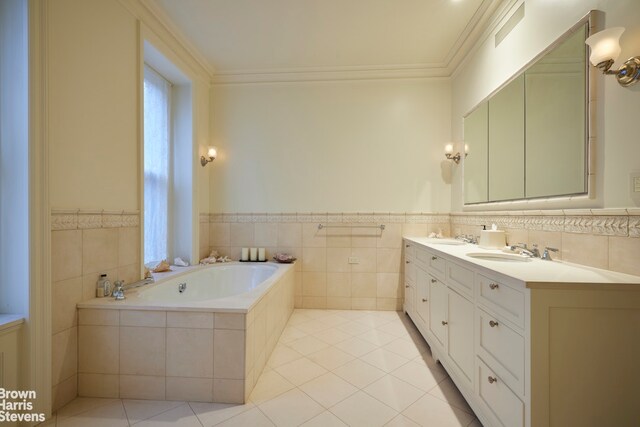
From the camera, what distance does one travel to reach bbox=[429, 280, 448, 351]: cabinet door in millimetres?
1947

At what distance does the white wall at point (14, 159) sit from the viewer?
1.45 meters

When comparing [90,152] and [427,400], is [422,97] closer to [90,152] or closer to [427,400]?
[427,400]

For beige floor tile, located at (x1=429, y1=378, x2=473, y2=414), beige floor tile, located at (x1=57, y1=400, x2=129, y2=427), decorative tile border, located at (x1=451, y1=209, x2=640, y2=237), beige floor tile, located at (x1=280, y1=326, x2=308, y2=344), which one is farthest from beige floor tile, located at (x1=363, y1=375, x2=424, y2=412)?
beige floor tile, located at (x1=57, y1=400, x2=129, y2=427)

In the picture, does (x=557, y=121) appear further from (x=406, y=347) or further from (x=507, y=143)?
(x=406, y=347)

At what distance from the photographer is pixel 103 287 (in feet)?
6.13

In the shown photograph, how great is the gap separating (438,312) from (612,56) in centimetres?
172

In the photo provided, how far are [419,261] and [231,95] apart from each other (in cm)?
292

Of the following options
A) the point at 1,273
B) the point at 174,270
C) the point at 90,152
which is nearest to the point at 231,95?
the point at 90,152

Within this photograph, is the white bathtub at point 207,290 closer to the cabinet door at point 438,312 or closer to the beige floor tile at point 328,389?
the beige floor tile at point 328,389

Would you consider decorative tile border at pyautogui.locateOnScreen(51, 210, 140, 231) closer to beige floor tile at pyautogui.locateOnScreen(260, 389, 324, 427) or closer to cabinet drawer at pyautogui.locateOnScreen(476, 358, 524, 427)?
beige floor tile at pyautogui.locateOnScreen(260, 389, 324, 427)

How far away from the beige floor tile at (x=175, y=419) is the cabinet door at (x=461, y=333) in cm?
152

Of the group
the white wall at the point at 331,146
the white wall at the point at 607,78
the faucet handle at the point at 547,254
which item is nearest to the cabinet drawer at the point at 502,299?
the faucet handle at the point at 547,254

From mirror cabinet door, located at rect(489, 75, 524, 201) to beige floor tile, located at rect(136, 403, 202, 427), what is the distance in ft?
8.27

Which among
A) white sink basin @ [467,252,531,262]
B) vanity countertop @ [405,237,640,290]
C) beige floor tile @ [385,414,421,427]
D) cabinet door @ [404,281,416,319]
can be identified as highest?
vanity countertop @ [405,237,640,290]
